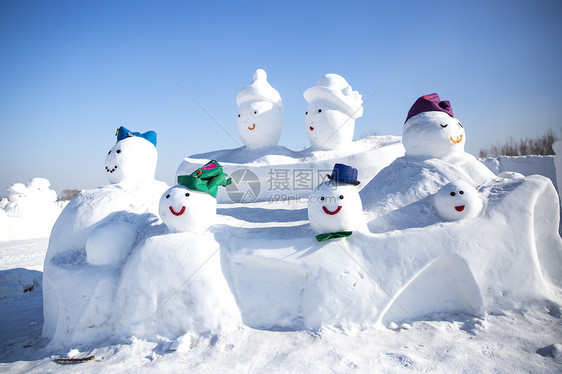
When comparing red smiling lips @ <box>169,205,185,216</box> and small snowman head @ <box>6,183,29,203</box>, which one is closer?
red smiling lips @ <box>169,205,185,216</box>

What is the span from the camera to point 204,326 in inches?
135

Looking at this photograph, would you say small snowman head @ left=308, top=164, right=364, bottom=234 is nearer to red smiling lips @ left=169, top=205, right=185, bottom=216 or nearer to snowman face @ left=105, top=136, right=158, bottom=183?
red smiling lips @ left=169, top=205, right=185, bottom=216

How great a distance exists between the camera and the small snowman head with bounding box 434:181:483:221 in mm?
3732

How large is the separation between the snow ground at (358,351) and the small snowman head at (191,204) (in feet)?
3.88

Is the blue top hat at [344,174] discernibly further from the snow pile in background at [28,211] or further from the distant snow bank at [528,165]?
the snow pile in background at [28,211]

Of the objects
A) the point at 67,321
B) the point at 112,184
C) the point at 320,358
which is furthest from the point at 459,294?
the point at 112,184

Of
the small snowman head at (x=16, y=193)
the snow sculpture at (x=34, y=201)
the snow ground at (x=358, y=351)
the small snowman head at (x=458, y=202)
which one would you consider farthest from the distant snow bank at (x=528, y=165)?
the small snowman head at (x=16, y=193)

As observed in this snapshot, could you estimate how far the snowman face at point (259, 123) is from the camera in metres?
6.79

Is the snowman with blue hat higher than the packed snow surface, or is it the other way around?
the snowman with blue hat

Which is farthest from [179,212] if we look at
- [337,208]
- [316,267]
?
[337,208]

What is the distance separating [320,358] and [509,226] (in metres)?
2.50

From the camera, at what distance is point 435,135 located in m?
4.45

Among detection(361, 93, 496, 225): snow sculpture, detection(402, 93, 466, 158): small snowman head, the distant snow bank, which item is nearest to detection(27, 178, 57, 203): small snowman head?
detection(361, 93, 496, 225): snow sculpture

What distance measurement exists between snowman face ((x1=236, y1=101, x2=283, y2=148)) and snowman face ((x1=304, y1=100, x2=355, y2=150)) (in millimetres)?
675
